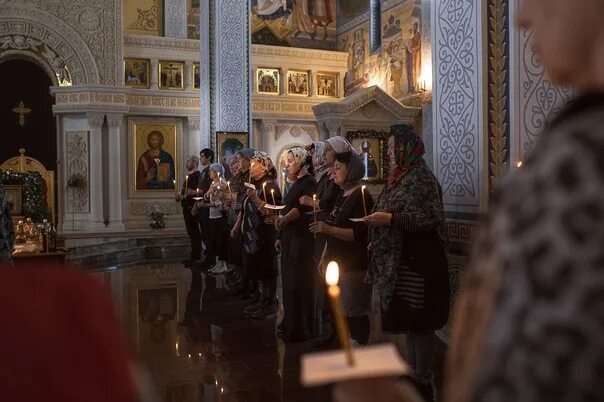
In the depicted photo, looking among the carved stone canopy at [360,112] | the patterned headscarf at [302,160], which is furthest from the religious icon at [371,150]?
the patterned headscarf at [302,160]

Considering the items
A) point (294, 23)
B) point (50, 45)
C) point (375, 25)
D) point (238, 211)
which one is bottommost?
point (238, 211)

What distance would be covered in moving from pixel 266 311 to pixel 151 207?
9.89 m

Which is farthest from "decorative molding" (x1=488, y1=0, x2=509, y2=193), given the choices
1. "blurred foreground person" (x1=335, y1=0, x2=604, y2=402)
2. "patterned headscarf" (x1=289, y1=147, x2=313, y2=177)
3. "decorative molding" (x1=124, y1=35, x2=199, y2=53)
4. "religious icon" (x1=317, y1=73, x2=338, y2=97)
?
"religious icon" (x1=317, y1=73, x2=338, y2=97)

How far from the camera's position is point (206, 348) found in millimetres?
5781

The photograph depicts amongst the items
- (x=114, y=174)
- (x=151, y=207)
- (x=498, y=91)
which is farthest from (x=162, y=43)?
(x=498, y=91)

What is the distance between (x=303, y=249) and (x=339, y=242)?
1.10m

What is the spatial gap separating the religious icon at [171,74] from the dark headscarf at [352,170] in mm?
12750

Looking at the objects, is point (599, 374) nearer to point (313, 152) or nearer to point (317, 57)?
point (313, 152)

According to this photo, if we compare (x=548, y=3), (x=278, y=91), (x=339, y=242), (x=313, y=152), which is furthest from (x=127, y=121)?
(x=548, y=3)

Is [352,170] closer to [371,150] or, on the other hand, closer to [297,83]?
[371,150]

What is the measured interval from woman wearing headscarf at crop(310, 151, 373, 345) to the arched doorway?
1362cm

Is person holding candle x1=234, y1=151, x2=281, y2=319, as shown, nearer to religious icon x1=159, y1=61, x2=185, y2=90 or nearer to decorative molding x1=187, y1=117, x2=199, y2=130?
decorative molding x1=187, y1=117, x2=199, y2=130

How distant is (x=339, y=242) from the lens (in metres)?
4.89

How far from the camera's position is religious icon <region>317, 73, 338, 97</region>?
1909cm
